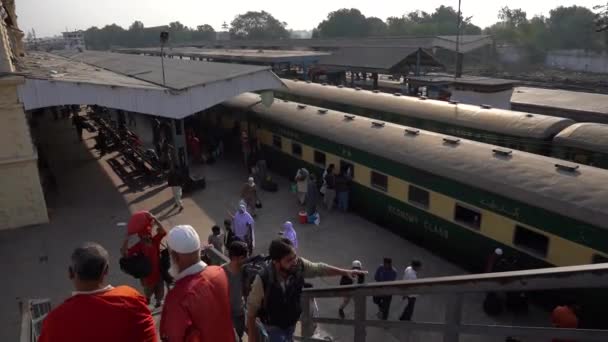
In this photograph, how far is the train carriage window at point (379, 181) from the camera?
12.3 metres

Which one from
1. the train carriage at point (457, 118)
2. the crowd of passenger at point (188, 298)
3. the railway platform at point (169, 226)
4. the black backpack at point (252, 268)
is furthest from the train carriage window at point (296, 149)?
the black backpack at point (252, 268)

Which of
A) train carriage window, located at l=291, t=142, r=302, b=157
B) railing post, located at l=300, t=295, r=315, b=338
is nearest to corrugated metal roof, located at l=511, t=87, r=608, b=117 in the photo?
train carriage window, located at l=291, t=142, r=302, b=157

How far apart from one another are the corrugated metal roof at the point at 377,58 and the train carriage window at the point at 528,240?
22725 millimetres

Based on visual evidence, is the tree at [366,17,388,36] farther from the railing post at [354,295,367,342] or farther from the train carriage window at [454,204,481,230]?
the railing post at [354,295,367,342]

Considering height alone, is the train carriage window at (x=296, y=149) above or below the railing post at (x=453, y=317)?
below

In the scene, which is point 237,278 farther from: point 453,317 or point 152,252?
point 453,317

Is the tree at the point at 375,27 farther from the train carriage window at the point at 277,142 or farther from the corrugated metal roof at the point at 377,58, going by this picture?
the train carriage window at the point at 277,142

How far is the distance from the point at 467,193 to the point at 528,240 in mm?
1552

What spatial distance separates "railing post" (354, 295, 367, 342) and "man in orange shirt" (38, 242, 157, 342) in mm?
1657

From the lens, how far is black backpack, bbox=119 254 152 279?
5683 mm

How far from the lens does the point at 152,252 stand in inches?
247

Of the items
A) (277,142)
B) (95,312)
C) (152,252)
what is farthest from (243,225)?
(277,142)

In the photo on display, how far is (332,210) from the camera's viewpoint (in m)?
14.0

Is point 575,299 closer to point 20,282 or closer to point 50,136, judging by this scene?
point 20,282
